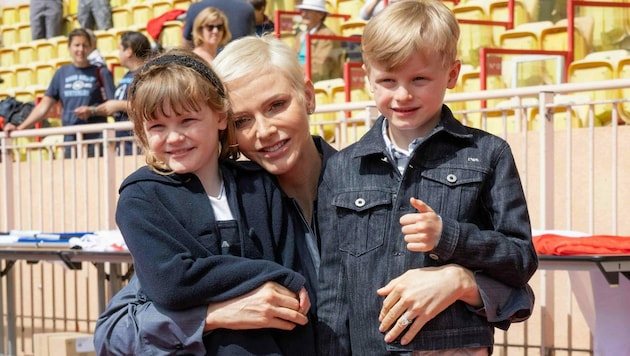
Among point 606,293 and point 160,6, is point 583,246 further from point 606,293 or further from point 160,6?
point 160,6

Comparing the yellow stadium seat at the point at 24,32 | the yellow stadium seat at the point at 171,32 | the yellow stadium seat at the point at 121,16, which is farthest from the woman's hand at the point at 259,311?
the yellow stadium seat at the point at 24,32

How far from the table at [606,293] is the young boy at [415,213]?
6.43 ft

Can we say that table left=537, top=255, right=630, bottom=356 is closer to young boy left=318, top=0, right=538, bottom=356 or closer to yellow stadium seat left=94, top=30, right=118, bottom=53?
young boy left=318, top=0, right=538, bottom=356

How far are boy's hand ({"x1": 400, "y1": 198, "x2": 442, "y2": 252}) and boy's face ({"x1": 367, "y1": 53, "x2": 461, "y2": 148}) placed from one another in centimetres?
23

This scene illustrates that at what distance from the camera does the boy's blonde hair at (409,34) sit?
2.25m

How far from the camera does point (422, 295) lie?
221 cm

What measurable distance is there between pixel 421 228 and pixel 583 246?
241 cm

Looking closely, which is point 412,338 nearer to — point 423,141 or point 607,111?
point 423,141

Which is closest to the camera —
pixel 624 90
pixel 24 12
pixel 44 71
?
pixel 624 90

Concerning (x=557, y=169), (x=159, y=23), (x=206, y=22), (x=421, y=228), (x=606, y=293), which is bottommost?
(x=606, y=293)

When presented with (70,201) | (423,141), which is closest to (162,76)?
(423,141)

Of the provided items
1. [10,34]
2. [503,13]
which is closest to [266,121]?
[503,13]

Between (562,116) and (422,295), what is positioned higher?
(562,116)

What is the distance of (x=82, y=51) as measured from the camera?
9.22m
